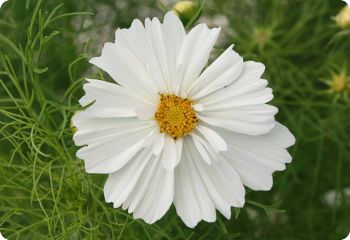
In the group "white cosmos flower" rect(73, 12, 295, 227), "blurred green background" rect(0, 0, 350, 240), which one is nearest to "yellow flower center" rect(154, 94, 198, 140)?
"white cosmos flower" rect(73, 12, 295, 227)

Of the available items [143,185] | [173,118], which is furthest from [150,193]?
[173,118]

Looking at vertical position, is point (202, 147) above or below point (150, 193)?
above

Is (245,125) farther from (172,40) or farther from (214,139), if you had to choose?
(172,40)

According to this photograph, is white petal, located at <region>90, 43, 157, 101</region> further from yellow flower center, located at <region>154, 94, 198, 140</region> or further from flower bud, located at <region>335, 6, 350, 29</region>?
flower bud, located at <region>335, 6, 350, 29</region>

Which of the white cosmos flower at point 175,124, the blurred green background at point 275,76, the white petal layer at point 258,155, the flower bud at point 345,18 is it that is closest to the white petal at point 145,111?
the white cosmos flower at point 175,124

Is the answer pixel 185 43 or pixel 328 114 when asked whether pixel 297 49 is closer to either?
pixel 328 114

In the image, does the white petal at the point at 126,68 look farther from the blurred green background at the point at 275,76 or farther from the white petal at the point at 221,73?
the blurred green background at the point at 275,76

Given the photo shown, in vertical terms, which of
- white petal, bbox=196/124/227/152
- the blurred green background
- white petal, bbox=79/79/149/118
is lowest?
the blurred green background

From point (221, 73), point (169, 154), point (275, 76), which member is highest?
point (221, 73)
